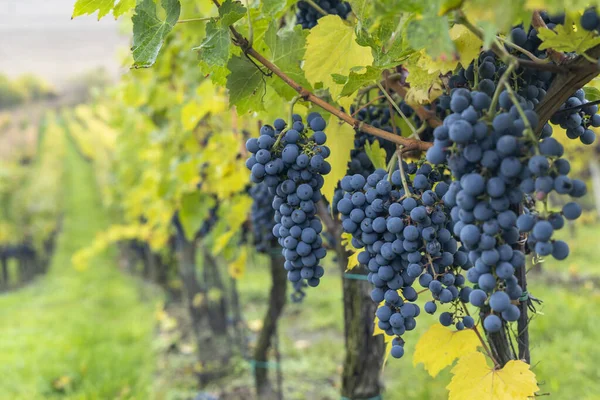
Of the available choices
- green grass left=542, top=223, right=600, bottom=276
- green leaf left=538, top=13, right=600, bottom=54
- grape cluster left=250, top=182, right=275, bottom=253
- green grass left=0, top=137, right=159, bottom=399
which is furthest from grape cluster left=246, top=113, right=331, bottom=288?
green grass left=542, top=223, right=600, bottom=276

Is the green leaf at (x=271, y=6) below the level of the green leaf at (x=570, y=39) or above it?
above

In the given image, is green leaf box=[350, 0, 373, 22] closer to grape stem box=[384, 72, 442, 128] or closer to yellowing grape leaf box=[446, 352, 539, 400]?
grape stem box=[384, 72, 442, 128]

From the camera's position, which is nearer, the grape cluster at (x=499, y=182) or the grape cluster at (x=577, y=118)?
the grape cluster at (x=499, y=182)

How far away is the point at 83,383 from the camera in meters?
4.93

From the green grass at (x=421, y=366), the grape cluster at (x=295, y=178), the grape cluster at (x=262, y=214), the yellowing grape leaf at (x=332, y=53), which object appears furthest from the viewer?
the green grass at (x=421, y=366)

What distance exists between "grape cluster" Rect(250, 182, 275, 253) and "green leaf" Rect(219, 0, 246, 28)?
1.36 metres

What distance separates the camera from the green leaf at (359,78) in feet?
2.97

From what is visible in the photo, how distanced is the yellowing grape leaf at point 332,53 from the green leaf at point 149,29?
279 millimetres

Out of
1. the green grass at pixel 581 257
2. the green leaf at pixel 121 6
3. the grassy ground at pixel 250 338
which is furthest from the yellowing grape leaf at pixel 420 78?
the green grass at pixel 581 257

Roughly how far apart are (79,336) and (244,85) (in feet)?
20.3

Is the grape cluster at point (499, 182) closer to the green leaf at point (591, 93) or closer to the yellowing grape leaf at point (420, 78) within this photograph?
the yellowing grape leaf at point (420, 78)

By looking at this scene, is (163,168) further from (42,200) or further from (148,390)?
(42,200)

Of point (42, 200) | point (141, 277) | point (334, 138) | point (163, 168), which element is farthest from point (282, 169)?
point (42, 200)

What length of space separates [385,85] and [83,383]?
4.95 meters
